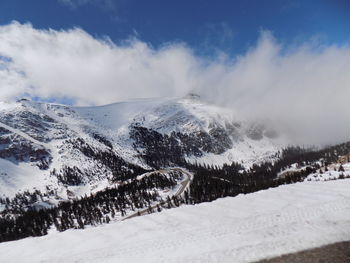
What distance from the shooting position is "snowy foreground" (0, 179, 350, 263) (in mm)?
17281

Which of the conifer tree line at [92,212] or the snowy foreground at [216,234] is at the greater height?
the snowy foreground at [216,234]

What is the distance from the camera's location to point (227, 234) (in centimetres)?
1975

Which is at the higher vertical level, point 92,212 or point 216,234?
point 216,234

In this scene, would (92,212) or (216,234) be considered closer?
(216,234)

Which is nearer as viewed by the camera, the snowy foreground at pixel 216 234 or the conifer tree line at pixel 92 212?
the snowy foreground at pixel 216 234

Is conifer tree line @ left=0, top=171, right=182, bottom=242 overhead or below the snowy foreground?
below

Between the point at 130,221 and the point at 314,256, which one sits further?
the point at 130,221

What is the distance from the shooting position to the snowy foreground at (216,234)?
Result: 56.7 ft

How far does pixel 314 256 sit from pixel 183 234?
10.0 metres

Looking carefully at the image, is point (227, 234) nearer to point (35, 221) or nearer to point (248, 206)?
point (248, 206)

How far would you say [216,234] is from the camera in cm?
2011

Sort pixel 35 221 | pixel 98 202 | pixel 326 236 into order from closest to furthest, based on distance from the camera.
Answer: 1. pixel 326 236
2. pixel 35 221
3. pixel 98 202

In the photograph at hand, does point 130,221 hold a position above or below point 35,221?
above

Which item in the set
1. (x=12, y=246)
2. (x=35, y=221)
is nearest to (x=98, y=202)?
(x=35, y=221)
